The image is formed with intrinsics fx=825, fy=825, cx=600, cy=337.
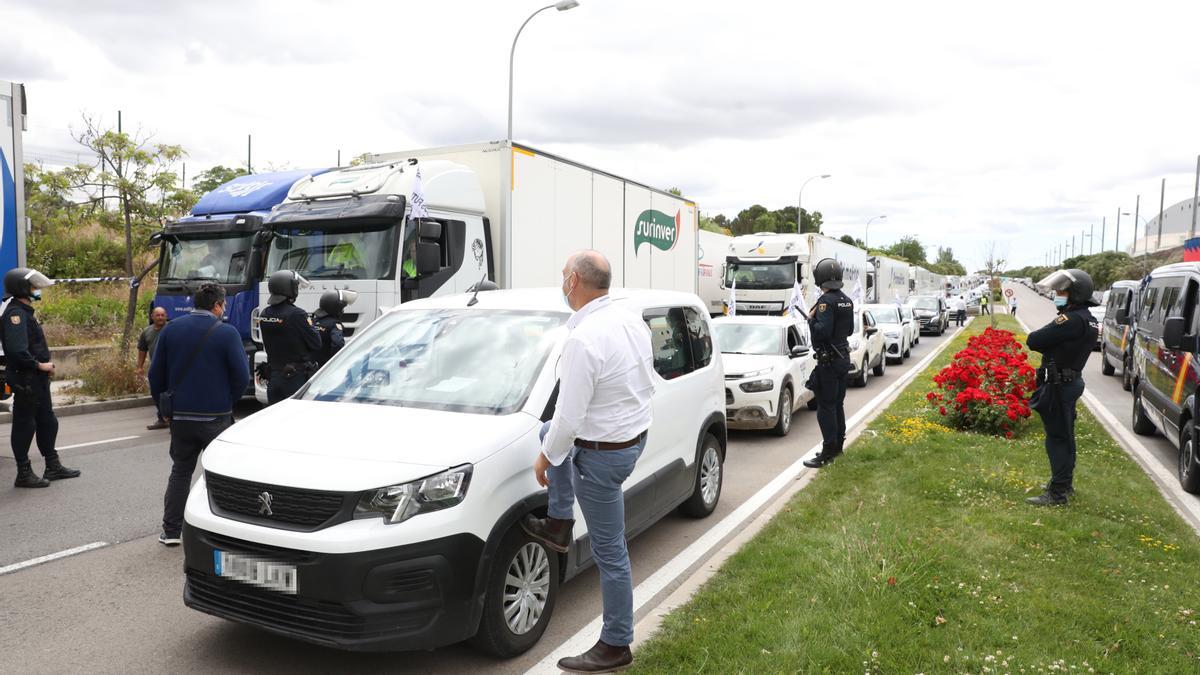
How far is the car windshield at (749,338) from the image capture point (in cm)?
1096

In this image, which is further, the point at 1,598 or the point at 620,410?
the point at 1,598

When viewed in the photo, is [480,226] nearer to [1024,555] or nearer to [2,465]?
[2,465]

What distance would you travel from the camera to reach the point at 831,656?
3.69 metres

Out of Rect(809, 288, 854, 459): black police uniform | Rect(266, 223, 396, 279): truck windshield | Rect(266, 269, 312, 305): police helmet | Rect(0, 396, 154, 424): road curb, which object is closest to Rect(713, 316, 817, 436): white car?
Rect(809, 288, 854, 459): black police uniform

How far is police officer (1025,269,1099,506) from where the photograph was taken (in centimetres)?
622

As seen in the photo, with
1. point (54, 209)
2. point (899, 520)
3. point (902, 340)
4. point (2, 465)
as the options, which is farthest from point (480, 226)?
point (54, 209)

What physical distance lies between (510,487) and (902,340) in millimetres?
18293

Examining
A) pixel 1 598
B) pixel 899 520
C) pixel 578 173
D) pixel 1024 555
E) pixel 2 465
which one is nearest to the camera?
pixel 1 598

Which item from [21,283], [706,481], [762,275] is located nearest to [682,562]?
[706,481]

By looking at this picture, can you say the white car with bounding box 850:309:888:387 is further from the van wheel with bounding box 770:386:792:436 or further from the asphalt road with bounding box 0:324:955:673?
the asphalt road with bounding box 0:324:955:673

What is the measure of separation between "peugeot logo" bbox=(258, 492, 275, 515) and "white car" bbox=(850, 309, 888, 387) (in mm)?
11901

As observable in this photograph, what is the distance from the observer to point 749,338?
37.0 feet

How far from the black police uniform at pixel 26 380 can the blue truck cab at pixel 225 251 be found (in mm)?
3821

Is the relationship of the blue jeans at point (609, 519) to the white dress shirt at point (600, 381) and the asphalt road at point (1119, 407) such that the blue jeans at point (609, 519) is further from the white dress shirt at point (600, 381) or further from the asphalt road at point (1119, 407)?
the asphalt road at point (1119, 407)
